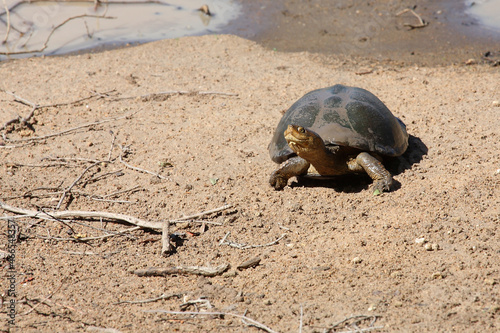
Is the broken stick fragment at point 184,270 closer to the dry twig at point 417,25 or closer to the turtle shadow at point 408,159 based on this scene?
the turtle shadow at point 408,159

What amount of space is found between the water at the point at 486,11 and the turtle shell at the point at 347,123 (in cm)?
537

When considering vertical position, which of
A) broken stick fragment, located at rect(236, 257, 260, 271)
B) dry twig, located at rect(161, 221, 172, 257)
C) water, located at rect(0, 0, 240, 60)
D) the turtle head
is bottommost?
water, located at rect(0, 0, 240, 60)

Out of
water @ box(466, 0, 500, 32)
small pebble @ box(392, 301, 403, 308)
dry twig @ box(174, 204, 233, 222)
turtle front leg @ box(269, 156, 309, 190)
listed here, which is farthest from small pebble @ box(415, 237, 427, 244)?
water @ box(466, 0, 500, 32)

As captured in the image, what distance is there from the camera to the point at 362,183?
452 centimetres

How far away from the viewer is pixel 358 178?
4.66 metres

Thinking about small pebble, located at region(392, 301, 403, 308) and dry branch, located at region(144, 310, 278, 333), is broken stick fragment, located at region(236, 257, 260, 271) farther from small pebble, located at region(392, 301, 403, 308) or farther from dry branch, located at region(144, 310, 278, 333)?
small pebble, located at region(392, 301, 403, 308)

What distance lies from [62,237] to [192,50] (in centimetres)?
483

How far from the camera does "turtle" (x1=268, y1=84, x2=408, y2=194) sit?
13.6 ft

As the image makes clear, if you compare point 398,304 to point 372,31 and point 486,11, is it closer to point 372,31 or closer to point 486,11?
point 372,31

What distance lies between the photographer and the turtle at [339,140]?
4141 millimetres

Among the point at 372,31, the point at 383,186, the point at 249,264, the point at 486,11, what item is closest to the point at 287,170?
the point at 383,186

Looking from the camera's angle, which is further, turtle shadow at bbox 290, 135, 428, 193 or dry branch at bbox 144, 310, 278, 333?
turtle shadow at bbox 290, 135, 428, 193

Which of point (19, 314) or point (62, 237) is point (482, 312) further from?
point (62, 237)

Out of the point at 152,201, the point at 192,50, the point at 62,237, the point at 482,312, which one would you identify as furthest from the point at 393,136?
the point at 192,50
